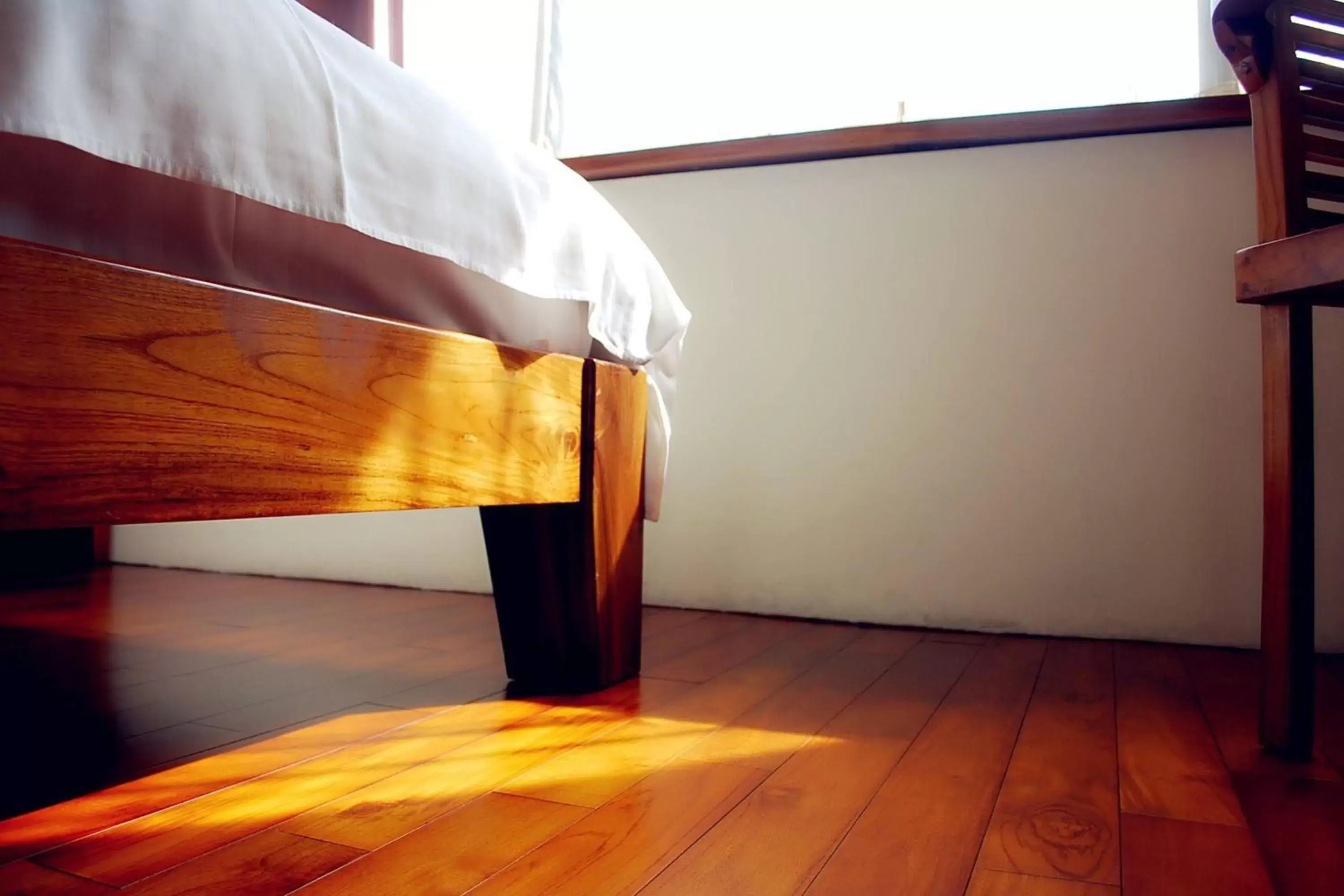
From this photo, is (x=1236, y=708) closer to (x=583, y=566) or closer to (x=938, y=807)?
(x=938, y=807)

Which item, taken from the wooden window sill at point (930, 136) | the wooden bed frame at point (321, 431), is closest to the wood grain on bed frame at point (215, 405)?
the wooden bed frame at point (321, 431)

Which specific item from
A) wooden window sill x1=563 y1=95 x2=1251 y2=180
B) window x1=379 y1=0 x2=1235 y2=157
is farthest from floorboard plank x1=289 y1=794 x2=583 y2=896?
wooden window sill x1=563 y1=95 x2=1251 y2=180

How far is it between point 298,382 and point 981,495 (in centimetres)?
112

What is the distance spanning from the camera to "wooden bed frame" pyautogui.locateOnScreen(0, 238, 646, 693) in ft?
1.72

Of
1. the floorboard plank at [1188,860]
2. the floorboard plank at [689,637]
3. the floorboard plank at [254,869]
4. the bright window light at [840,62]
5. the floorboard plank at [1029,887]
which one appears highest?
the bright window light at [840,62]

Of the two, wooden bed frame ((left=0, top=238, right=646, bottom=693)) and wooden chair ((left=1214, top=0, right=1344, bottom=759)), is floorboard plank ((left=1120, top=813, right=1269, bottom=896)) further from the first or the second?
wooden bed frame ((left=0, top=238, right=646, bottom=693))

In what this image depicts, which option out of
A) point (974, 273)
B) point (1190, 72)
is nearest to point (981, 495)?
point (974, 273)

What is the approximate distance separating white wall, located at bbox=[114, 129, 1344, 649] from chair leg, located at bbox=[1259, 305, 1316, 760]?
22.5 inches

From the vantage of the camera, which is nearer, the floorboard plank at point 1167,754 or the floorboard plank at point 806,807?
the floorboard plank at point 806,807

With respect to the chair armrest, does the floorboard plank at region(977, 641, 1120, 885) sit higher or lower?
lower

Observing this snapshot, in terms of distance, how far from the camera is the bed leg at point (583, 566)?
3.61 ft

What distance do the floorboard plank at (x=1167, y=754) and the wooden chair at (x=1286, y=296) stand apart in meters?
0.08

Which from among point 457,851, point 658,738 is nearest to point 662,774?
point 658,738

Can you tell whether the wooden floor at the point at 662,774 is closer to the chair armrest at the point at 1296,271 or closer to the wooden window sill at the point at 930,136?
the chair armrest at the point at 1296,271
